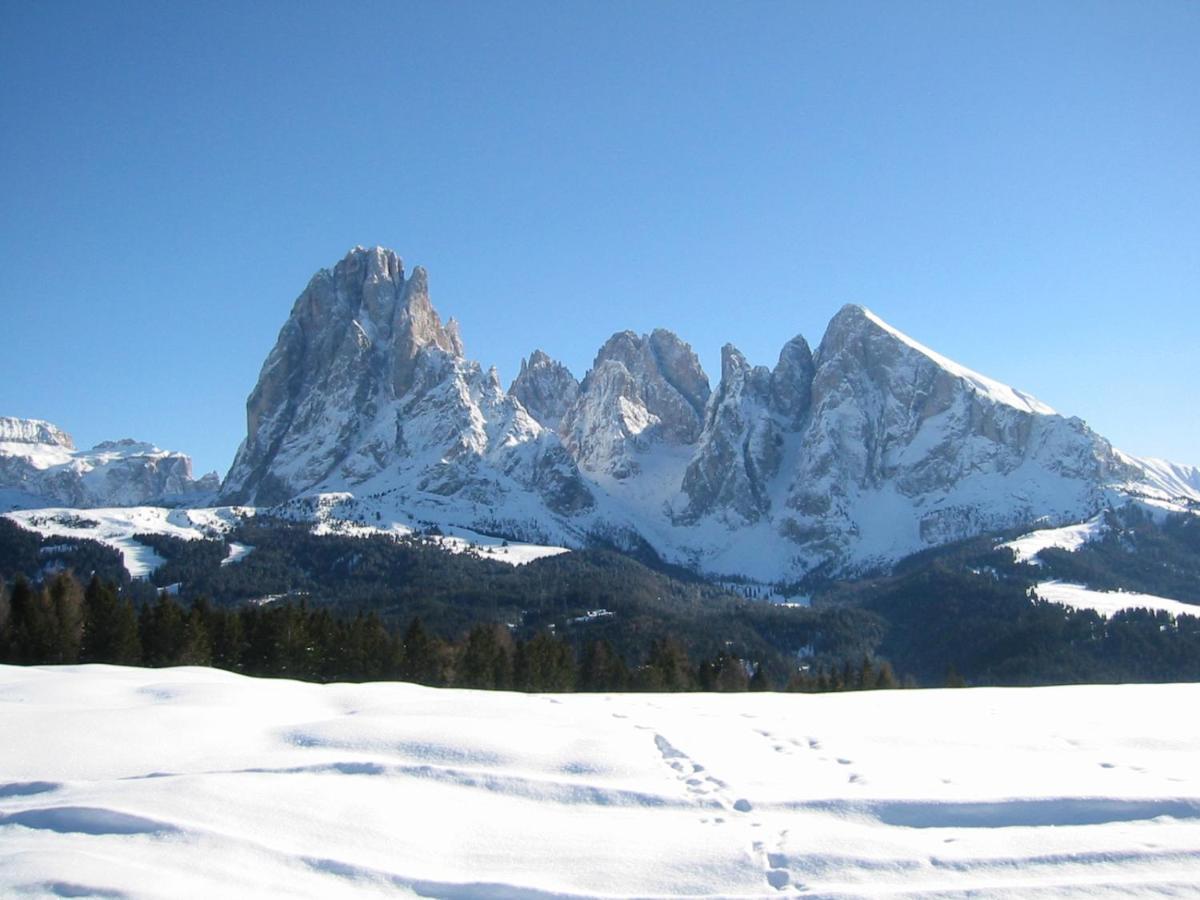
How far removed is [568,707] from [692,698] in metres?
5.98

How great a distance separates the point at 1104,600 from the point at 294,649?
15996 cm

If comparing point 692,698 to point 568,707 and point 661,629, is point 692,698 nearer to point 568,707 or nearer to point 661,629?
point 568,707

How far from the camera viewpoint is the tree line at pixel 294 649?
48.3 metres

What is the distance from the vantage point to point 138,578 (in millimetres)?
172250

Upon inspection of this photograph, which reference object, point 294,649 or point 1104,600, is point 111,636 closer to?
point 294,649

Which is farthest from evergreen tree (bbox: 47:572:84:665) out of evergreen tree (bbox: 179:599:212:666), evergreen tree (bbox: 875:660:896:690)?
evergreen tree (bbox: 875:660:896:690)

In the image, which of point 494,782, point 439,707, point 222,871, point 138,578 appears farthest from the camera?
point 138,578

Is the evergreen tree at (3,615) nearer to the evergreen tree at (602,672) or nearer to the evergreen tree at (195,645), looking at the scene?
the evergreen tree at (195,645)

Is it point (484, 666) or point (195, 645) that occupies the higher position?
point (195, 645)

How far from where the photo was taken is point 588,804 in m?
12.5

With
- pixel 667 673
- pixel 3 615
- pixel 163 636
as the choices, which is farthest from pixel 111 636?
pixel 667 673

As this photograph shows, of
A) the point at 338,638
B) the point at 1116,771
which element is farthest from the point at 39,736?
the point at 338,638

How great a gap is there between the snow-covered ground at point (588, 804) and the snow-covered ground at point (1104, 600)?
155m

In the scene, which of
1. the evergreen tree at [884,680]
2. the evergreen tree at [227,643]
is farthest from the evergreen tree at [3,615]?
the evergreen tree at [884,680]
